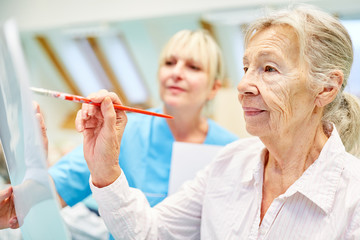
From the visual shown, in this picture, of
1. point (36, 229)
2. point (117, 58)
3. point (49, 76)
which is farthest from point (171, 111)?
point (49, 76)

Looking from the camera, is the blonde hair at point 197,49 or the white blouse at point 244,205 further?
the blonde hair at point 197,49

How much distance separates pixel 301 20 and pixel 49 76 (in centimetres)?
518

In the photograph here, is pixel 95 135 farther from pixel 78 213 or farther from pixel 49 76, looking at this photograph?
pixel 49 76

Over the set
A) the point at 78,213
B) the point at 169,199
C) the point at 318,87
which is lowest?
the point at 78,213

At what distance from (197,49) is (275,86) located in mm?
795

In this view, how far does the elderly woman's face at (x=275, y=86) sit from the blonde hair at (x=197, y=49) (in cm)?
70

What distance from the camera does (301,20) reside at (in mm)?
1036

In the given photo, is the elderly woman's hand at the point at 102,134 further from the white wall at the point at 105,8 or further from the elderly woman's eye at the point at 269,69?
the white wall at the point at 105,8

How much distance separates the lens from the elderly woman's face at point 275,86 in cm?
103

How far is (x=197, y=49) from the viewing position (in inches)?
69.6

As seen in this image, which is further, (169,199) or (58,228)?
(169,199)

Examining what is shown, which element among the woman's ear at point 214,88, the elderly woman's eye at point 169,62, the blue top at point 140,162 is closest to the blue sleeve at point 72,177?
the blue top at point 140,162

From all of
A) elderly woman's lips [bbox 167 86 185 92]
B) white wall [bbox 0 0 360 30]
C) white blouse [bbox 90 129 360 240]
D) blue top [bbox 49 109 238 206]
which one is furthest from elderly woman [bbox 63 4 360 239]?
white wall [bbox 0 0 360 30]

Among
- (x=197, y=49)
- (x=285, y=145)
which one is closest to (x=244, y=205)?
(x=285, y=145)
